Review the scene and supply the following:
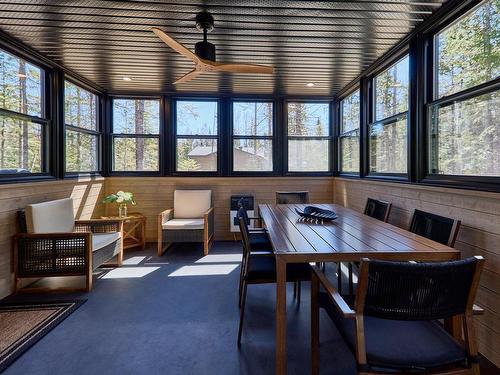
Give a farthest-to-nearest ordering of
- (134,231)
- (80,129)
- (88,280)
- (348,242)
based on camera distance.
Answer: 1. (134,231)
2. (80,129)
3. (88,280)
4. (348,242)

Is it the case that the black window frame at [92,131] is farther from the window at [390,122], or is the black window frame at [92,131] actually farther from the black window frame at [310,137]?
the window at [390,122]

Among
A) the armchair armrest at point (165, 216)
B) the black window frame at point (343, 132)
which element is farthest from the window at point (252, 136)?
the armchair armrest at point (165, 216)

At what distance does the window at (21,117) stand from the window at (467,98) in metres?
4.13

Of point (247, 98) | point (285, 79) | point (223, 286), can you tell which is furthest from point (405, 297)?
point (247, 98)

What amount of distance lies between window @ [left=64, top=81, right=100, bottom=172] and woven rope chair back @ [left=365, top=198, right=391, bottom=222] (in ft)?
13.0

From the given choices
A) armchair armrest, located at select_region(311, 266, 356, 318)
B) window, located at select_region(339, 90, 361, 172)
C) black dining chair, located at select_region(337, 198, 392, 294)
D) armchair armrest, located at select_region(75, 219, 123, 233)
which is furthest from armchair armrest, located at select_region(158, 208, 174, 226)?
window, located at select_region(339, 90, 361, 172)

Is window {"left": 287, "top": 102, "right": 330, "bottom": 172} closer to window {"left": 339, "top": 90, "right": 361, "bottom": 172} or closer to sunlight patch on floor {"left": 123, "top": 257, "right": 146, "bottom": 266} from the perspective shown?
window {"left": 339, "top": 90, "right": 361, "bottom": 172}

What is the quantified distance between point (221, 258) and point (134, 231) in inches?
68.1

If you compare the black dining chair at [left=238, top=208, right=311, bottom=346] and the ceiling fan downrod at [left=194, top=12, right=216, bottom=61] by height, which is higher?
the ceiling fan downrod at [left=194, top=12, right=216, bottom=61]

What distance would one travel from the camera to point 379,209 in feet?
9.46

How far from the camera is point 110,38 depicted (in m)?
2.82

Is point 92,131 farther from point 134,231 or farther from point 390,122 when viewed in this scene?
point 390,122

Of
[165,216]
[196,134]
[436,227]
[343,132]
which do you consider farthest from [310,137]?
[436,227]

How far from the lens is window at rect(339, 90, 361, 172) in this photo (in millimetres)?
4184
